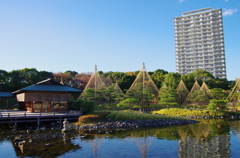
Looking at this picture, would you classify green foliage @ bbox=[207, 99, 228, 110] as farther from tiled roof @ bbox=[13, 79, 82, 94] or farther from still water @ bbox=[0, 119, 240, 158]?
tiled roof @ bbox=[13, 79, 82, 94]

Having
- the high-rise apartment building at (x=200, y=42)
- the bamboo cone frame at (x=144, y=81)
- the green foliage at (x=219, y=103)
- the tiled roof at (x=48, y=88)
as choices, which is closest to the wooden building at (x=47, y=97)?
the tiled roof at (x=48, y=88)

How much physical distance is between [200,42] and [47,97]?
3318 inches

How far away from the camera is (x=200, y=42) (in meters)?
91.8

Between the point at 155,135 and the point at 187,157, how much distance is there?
594 centimetres

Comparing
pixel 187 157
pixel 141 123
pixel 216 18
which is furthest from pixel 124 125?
pixel 216 18

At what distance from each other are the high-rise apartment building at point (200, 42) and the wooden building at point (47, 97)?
3006 inches

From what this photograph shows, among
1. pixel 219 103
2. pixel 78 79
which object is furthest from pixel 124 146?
pixel 78 79

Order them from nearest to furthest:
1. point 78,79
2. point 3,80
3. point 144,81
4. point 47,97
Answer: point 47,97 < point 144,81 < point 3,80 < point 78,79

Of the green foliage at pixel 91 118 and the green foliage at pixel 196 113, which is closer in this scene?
the green foliage at pixel 91 118

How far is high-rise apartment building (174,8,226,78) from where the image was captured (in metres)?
86.9

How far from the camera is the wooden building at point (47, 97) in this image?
77.8 feet

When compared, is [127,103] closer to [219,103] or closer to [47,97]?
[47,97]

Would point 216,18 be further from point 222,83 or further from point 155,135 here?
point 155,135

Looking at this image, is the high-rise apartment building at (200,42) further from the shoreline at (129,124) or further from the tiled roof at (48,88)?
the tiled roof at (48,88)
